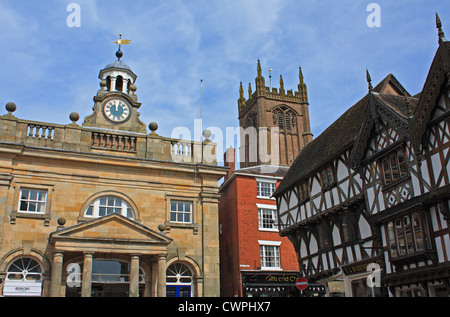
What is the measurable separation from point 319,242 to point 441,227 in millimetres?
7613

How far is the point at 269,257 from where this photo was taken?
3161 cm

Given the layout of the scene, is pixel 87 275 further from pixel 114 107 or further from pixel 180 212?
pixel 114 107

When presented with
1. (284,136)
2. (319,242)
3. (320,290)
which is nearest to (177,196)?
(319,242)

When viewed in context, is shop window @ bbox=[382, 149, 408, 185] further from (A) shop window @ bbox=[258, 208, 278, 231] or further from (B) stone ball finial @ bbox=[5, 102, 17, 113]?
(B) stone ball finial @ bbox=[5, 102, 17, 113]

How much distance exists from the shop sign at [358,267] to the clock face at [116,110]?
583 inches

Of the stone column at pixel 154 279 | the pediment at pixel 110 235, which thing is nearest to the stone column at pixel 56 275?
the pediment at pixel 110 235

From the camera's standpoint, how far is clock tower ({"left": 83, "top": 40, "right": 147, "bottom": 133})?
2573 centimetres

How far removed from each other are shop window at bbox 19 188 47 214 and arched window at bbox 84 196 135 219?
2080 mm

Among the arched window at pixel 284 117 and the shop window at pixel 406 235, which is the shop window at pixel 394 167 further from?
the arched window at pixel 284 117

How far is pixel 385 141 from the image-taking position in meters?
17.1

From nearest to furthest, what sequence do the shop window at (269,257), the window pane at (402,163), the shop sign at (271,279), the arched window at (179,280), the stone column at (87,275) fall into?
the window pane at (402,163)
the stone column at (87,275)
the arched window at (179,280)
the shop sign at (271,279)
the shop window at (269,257)

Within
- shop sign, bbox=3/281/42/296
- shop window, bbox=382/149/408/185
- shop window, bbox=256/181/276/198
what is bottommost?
shop sign, bbox=3/281/42/296

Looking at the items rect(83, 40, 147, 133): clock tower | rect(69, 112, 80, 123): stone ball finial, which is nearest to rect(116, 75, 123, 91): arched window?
rect(83, 40, 147, 133): clock tower

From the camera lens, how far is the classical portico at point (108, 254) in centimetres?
1997
